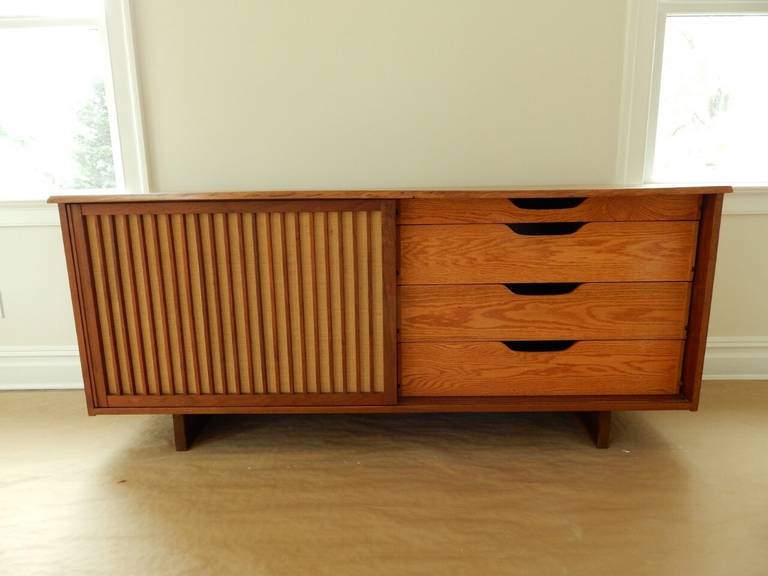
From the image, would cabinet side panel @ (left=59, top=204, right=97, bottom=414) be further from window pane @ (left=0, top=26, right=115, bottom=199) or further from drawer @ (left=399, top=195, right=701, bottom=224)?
drawer @ (left=399, top=195, right=701, bottom=224)

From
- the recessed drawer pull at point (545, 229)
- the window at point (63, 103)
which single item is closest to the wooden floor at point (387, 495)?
the recessed drawer pull at point (545, 229)

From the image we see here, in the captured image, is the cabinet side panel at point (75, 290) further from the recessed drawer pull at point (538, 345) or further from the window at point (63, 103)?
the recessed drawer pull at point (538, 345)

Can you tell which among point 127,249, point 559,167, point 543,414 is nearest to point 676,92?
point 559,167

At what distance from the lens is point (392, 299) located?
1263mm

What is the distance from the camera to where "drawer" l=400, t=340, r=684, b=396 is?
1.30 meters

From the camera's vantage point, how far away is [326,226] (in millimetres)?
1234

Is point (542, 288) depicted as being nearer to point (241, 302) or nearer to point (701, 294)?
point (701, 294)

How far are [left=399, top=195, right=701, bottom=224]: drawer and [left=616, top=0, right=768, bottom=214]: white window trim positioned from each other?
0.51m

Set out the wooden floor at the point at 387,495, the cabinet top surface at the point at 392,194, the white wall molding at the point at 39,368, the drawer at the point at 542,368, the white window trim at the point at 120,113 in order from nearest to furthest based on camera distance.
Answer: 1. the wooden floor at the point at 387,495
2. the cabinet top surface at the point at 392,194
3. the drawer at the point at 542,368
4. the white window trim at the point at 120,113
5. the white wall molding at the point at 39,368

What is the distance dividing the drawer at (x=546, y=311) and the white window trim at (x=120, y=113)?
1.08m

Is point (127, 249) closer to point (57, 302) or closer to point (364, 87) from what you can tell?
point (57, 302)

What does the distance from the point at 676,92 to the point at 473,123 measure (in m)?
0.76

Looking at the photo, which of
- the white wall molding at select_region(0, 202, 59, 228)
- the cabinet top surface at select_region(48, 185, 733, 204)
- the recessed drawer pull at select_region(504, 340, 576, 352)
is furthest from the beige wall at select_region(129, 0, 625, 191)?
the recessed drawer pull at select_region(504, 340, 576, 352)

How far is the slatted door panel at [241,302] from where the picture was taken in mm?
1234
